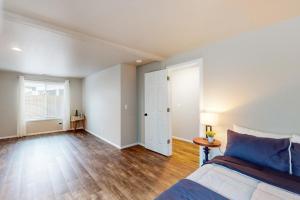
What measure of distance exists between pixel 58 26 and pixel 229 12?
2313mm

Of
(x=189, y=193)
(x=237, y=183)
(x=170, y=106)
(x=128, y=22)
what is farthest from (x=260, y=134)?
(x=128, y=22)

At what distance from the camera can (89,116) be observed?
601cm

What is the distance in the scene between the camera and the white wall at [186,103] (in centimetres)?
455

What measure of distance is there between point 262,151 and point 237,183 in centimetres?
62

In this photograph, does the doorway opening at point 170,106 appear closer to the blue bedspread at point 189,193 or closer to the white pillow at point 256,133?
the white pillow at point 256,133

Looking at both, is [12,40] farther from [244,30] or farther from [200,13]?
[244,30]

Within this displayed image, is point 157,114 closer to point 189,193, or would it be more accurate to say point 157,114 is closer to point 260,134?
point 260,134

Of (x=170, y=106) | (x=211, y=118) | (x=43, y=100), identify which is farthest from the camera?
(x=43, y=100)

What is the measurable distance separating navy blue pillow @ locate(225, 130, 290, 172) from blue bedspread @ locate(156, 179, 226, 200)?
88cm

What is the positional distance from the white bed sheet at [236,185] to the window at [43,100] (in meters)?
6.33

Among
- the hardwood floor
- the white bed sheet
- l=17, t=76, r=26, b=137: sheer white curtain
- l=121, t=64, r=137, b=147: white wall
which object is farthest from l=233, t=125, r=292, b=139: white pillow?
l=17, t=76, r=26, b=137: sheer white curtain

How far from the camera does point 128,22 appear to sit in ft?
6.64

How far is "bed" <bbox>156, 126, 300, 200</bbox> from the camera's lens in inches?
48.1

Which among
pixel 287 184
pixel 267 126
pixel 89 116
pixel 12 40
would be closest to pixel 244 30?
pixel 267 126
